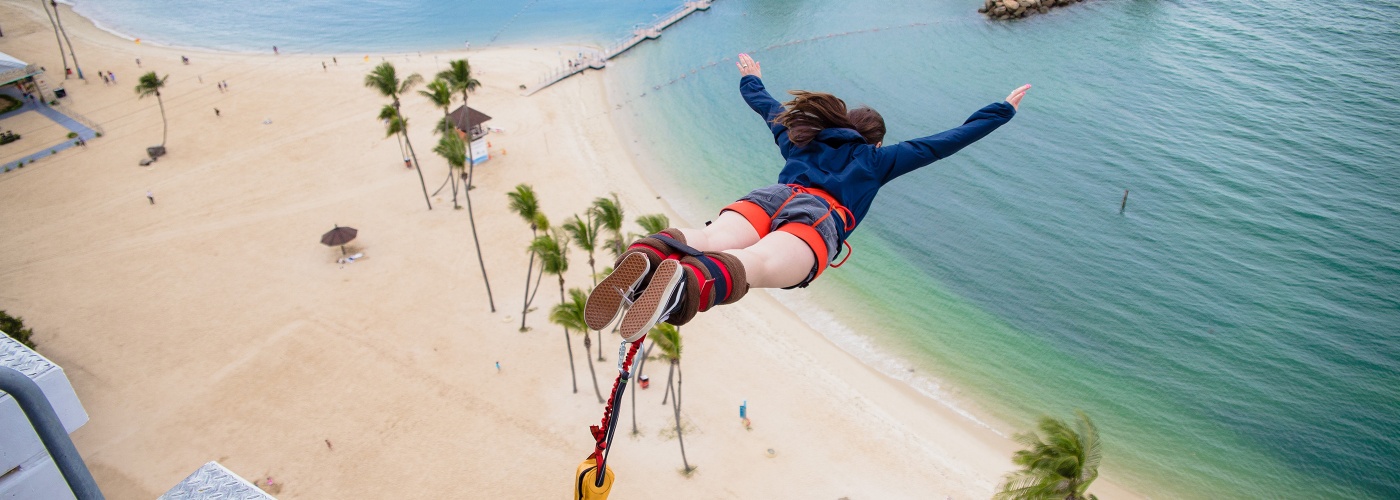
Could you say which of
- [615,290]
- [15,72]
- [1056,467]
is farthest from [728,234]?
[15,72]

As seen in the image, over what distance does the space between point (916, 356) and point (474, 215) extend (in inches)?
672

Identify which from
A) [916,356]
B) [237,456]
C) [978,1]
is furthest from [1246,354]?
[978,1]

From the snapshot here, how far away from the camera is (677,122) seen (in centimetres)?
3997

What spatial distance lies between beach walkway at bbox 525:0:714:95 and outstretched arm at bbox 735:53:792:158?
36729mm

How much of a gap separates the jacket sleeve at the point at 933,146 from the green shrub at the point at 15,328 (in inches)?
1065

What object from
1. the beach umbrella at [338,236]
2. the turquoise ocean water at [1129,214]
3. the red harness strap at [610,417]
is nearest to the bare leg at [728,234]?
the red harness strap at [610,417]

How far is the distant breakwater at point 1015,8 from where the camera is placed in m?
49.8

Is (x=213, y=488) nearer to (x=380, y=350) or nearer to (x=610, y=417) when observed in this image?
(x=610, y=417)

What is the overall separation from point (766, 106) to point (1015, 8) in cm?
4863

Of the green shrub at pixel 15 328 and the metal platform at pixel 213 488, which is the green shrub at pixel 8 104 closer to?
the green shrub at pixel 15 328

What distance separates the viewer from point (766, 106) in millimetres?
7488

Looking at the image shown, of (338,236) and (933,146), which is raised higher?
(933,146)

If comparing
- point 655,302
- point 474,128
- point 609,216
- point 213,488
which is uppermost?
point 655,302

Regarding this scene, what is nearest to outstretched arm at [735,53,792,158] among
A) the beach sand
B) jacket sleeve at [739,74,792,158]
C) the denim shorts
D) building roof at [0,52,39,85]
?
jacket sleeve at [739,74,792,158]
